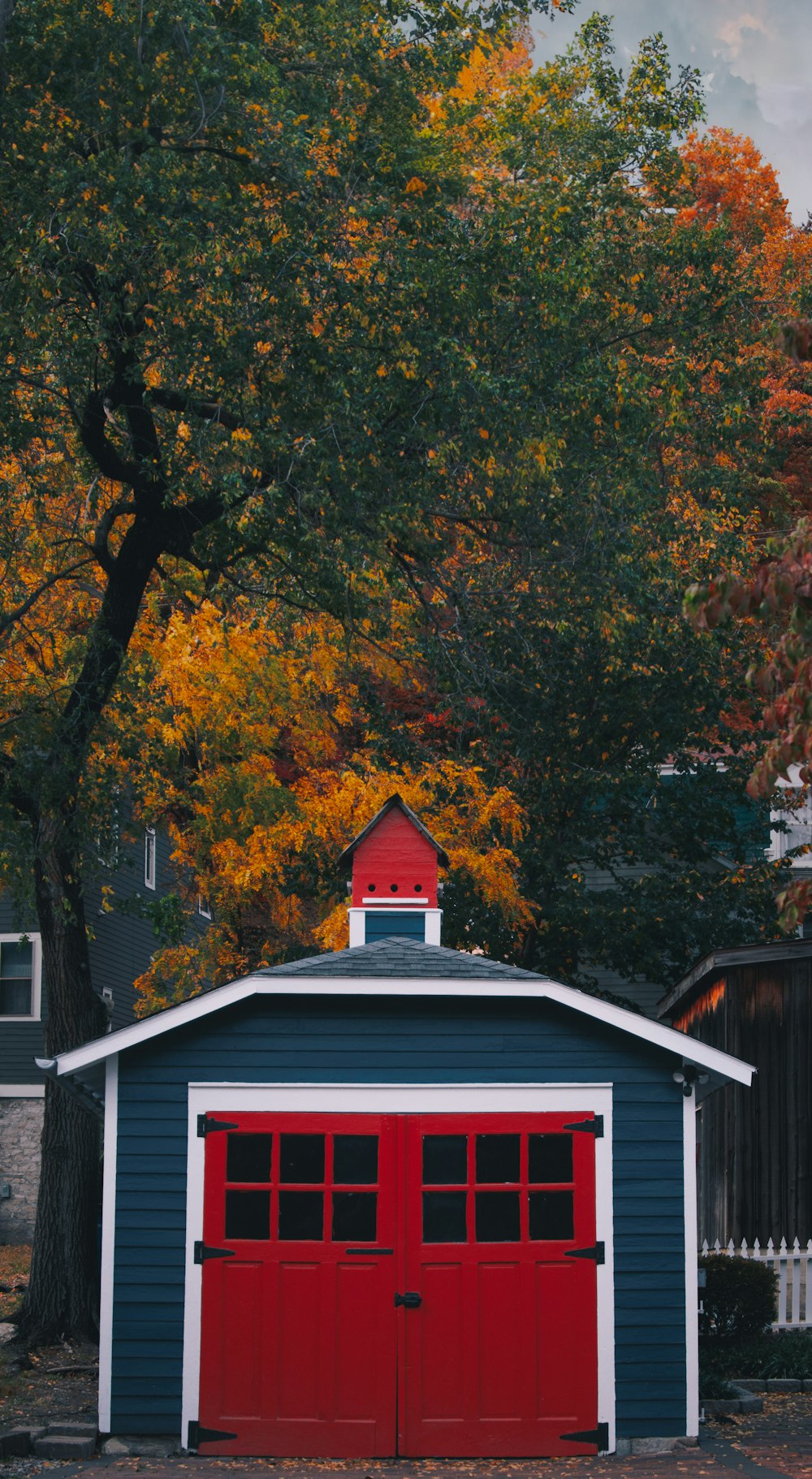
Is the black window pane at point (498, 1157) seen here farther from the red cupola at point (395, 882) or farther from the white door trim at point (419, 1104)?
the red cupola at point (395, 882)

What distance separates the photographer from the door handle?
11570mm

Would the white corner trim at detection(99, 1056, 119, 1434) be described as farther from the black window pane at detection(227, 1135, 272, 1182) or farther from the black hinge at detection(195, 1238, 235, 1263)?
the black window pane at detection(227, 1135, 272, 1182)

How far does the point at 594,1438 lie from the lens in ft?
37.7

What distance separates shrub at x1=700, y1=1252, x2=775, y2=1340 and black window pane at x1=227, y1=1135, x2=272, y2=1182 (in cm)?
517

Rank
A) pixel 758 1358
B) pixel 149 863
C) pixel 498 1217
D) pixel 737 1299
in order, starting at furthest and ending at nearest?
1. pixel 149 863
2. pixel 737 1299
3. pixel 758 1358
4. pixel 498 1217

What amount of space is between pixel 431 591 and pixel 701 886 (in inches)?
259

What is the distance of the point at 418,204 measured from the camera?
16.5 m

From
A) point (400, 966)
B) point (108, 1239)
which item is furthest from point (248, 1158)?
point (400, 966)

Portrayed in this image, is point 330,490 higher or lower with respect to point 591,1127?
higher

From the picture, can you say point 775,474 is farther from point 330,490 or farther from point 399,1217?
point 399,1217

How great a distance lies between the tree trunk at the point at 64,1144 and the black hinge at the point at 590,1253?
20.2ft

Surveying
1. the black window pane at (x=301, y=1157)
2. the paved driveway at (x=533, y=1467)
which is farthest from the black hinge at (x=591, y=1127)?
the paved driveway at (x=533, y=1467)

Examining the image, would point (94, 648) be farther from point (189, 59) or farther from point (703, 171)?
point (703, 171)

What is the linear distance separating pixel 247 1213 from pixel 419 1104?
1.55 metres
